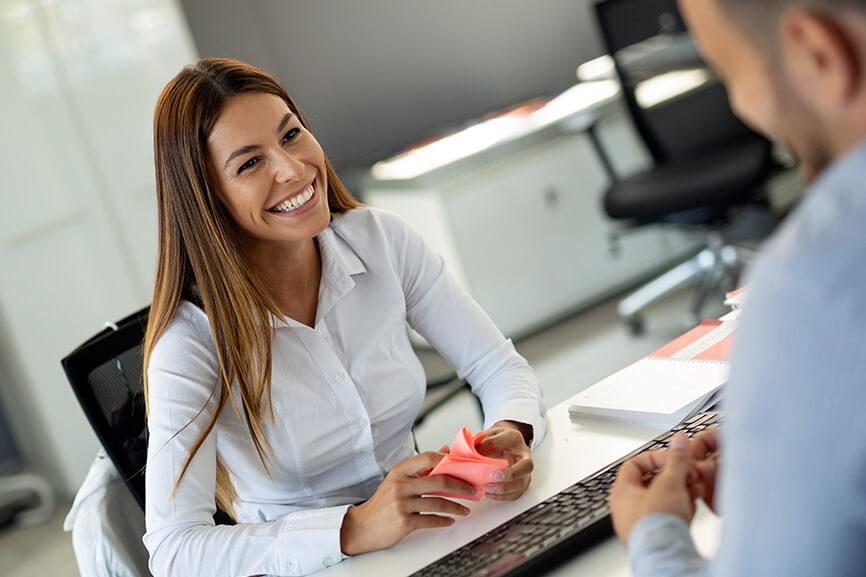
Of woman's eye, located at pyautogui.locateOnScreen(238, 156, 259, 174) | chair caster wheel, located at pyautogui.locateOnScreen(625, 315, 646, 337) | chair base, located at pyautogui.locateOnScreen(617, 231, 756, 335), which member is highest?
woman's eye, located at pyautogui.locateOnScreen(238, 156, 259, 174)

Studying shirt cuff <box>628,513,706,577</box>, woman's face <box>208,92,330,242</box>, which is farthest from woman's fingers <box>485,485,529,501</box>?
woman's face <box>208,92,330,242</box>

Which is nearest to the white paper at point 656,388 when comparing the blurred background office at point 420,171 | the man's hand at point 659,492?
the man's hand at point 659,492

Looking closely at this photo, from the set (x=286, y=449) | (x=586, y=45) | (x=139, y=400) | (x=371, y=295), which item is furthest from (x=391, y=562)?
(x=586, y=45)

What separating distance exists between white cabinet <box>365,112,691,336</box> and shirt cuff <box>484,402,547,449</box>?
2394 mm

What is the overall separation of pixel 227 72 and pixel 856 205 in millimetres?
1139

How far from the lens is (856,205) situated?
547 millimetres

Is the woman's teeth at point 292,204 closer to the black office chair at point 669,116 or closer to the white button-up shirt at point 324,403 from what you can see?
the white button-up shirt at point 324,403

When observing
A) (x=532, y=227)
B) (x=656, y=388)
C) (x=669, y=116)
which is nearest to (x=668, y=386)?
(x=656, y=388)

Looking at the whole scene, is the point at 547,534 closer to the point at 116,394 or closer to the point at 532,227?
the point at 116,394

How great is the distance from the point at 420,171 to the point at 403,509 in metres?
2.81

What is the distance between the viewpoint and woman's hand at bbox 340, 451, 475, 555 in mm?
1181

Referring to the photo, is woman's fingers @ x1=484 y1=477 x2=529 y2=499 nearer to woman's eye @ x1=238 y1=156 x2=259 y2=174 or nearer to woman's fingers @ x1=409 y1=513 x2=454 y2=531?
woman's fingers @ x1=409 y1=513 x2=454 y2=531

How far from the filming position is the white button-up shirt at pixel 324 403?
Result: 4.27 feet

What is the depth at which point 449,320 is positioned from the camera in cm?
168
